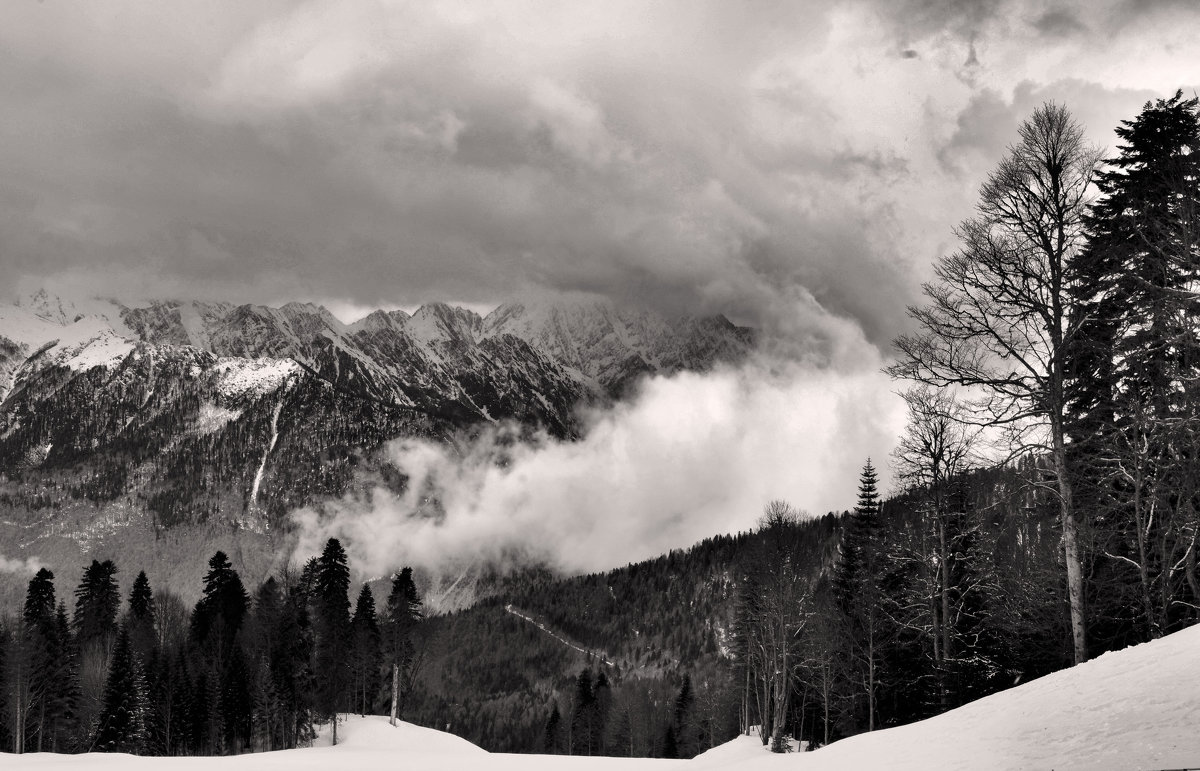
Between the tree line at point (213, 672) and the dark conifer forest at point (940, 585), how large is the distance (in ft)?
0.79

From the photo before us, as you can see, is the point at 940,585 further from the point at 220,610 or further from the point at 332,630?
the point at 220,610

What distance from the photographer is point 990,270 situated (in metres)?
16.7

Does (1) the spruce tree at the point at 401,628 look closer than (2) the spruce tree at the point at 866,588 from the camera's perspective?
No

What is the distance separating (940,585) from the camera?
3150 centimetres

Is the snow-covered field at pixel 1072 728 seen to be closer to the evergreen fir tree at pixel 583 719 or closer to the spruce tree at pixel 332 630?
the spruce tree at pixel 332 630

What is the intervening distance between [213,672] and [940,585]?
5600 centimetres

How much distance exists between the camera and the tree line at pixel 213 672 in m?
59.1

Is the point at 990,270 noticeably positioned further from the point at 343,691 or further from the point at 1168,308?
the point at 343,691

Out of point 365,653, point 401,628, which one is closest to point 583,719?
point 365,653

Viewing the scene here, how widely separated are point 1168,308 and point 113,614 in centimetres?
10417

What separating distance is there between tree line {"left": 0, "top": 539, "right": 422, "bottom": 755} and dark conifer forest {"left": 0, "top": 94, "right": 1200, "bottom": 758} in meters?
0.24

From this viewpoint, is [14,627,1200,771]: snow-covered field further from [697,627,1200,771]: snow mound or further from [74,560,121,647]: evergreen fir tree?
[74,560,121,647]: evergreen fir tree

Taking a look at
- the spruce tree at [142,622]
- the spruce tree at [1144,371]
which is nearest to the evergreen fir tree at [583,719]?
the spruce tree at [142,622]

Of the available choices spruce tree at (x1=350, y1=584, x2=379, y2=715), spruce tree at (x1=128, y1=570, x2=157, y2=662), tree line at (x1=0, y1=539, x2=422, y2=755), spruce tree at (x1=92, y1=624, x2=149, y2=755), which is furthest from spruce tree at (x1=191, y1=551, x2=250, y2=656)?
spruce tree at (x1=92, y1=624, x2=149, y2=755)
